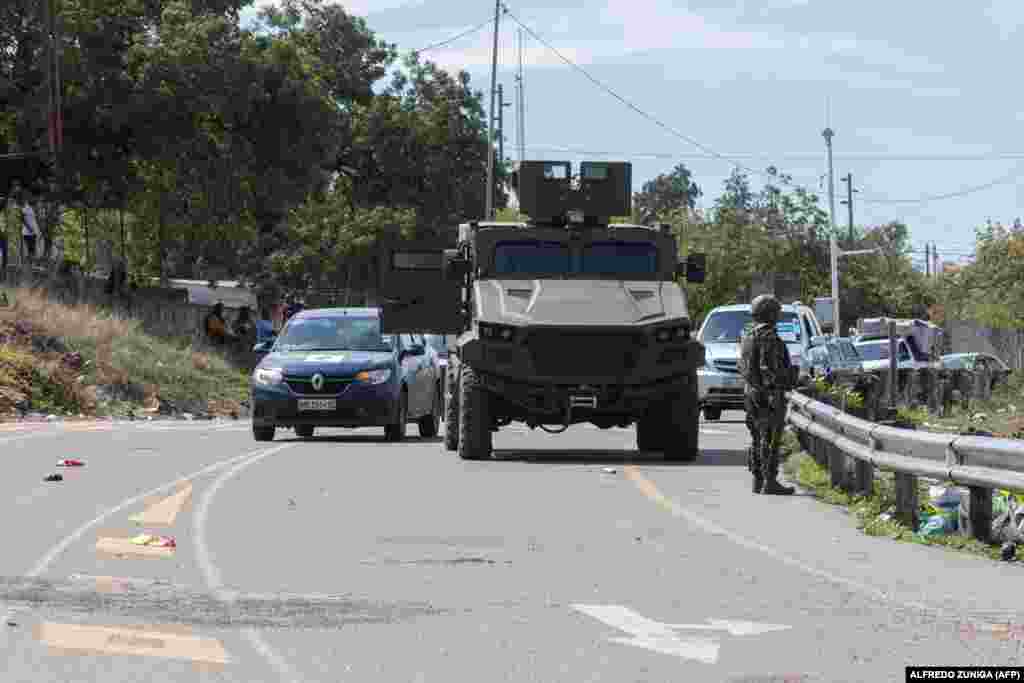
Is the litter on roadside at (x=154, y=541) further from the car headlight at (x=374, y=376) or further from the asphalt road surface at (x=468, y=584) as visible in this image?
the car headlight at (x=374, y=376)

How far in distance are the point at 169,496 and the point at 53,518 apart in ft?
6.20

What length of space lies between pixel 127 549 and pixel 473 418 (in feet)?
29.8

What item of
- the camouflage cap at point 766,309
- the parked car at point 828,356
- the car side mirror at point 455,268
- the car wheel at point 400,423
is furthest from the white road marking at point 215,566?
the parked car at point 828,356

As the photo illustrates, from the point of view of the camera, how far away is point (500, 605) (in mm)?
9555

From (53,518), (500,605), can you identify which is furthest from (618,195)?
(500,605)

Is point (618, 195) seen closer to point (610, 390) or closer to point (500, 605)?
point (610, 390)

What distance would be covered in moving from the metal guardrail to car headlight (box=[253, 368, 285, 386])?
8813 millimetres

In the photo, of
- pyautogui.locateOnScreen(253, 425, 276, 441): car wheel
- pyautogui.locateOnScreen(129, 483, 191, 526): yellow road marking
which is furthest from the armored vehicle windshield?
pyautogui.locateOnScreen(129, 483, 191, 526): yellow road marking

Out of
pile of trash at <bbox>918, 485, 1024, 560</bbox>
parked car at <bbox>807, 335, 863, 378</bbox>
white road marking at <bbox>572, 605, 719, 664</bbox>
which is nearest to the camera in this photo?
white road marking at <bbox>572, 605, 719, 664</bbox>

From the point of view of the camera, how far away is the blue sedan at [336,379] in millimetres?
24594

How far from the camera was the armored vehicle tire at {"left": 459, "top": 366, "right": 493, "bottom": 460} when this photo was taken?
20688 mm

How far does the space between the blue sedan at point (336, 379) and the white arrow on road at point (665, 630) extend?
1532cm

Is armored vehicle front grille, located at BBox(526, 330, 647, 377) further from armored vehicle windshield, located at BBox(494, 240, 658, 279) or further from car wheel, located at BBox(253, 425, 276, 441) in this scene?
car wheel, located at BBox(253, 425, 276, 441)

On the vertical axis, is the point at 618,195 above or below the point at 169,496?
above
